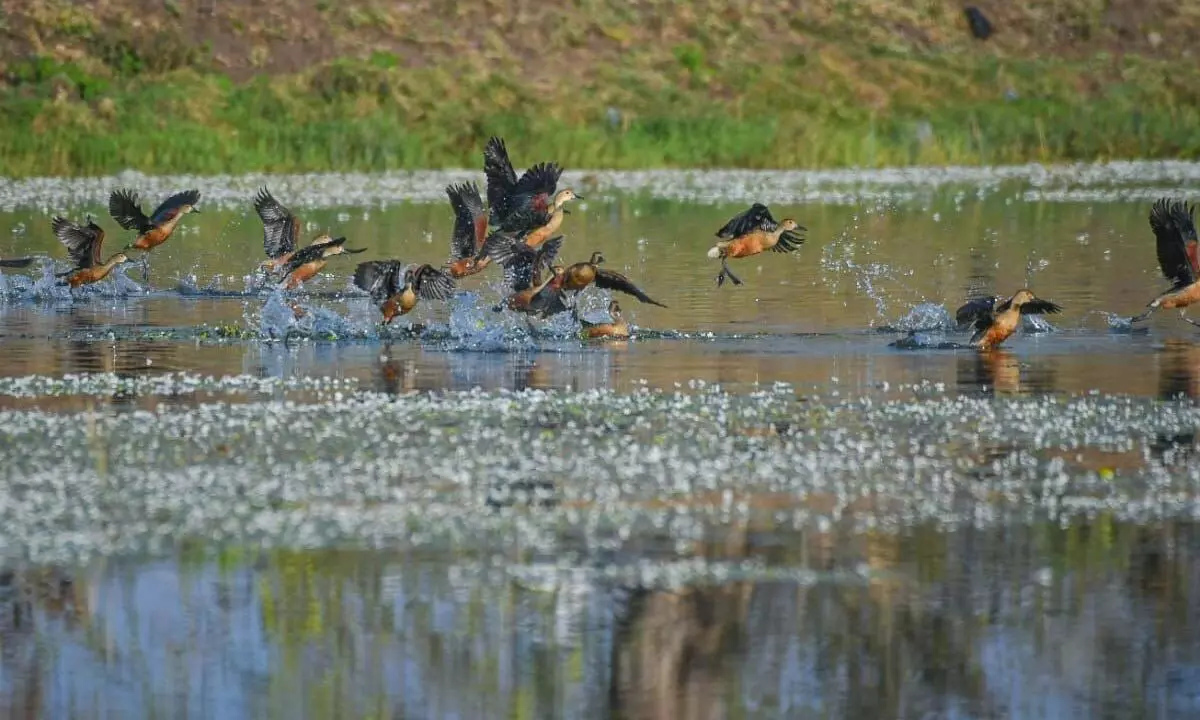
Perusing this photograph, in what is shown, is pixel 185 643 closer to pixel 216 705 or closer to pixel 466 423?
pixel 216 705

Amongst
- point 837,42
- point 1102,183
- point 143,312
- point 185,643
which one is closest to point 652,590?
point 185,643

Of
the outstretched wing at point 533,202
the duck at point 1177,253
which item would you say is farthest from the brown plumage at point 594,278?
the duck at point 1177,253

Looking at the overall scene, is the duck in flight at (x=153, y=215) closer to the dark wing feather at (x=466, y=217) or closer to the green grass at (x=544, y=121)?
the dark wing feather at (x=466, y=217)

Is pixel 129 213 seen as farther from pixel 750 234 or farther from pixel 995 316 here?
pixel 995 316

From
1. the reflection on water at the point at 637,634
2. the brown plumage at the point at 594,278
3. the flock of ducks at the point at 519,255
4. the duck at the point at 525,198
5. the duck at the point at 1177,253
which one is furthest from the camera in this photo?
the duck at the point at 525,198

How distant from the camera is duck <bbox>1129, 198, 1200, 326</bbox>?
Answer: 17609 millimetres

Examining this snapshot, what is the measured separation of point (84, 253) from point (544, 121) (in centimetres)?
2465

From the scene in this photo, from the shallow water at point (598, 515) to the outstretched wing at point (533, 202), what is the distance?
3.29 feet

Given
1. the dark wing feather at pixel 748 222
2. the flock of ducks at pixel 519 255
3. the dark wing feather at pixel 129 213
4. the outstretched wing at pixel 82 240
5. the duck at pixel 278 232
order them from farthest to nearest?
the dark wing feather at pixel 129 213 → the outstretched wing at pixel 82 240 → the duck at pixel 278 232 → the dark wing feather at pixel 748 222 → the flock of ducks at pixel 519 255

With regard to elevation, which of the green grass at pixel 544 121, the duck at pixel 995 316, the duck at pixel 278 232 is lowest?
the duck at pixel 995 316

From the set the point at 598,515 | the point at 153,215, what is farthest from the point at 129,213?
the point at 598,515

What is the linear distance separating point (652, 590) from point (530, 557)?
75 centimetres

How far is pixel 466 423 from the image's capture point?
12.8m

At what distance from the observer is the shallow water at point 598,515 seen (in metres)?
7.73
